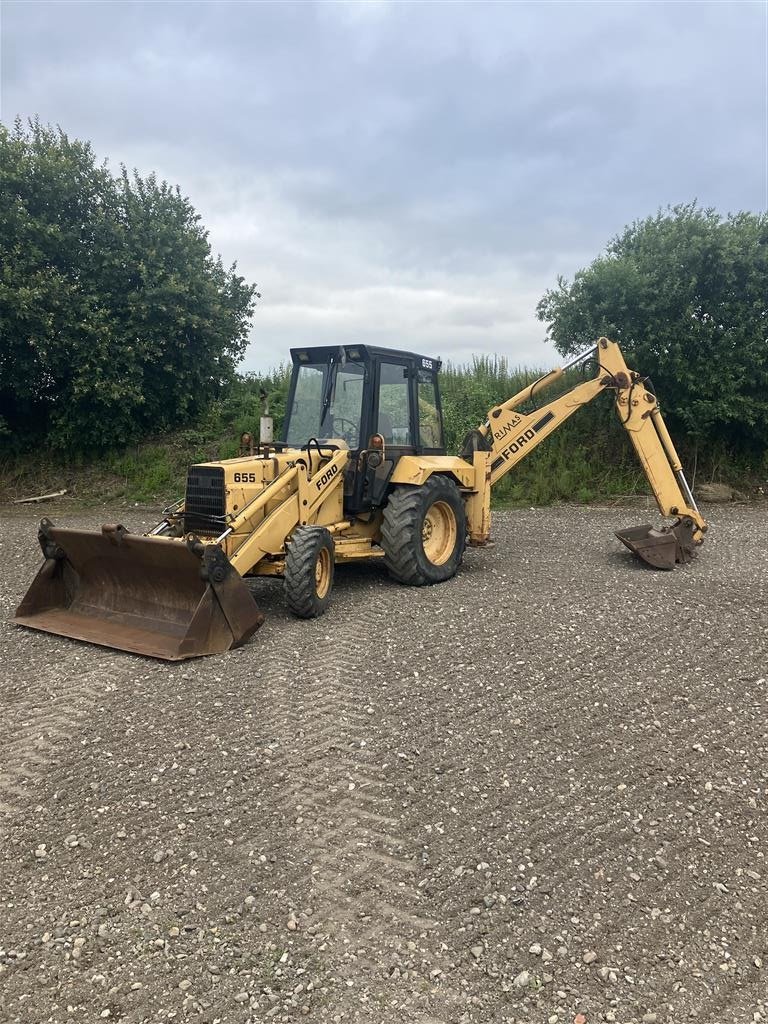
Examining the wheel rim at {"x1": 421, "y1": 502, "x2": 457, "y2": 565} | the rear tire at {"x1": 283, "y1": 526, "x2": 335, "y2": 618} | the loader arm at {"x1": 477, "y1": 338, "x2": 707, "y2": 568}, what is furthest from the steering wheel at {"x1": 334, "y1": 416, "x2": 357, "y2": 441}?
the loader arm at {"x1": 477, "y1": 338, "x2": 707, "y2": 568}

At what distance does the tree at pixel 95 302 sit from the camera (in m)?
14.5

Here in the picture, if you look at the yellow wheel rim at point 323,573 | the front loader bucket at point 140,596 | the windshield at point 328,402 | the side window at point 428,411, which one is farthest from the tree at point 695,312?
the front loader bucket at point 140,596

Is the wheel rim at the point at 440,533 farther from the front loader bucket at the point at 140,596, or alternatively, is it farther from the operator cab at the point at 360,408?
the front loader bucket at the point at 140,596

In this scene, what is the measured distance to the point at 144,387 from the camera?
53.7ft

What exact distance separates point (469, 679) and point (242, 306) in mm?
14222

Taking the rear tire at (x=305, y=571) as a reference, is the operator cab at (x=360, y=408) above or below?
above

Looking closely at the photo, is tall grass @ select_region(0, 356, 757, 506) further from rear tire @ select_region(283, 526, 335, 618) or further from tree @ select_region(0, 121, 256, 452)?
rear tire @ select_region(283, 526, 335, 618)

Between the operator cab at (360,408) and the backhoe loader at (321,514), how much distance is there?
0.05 ft

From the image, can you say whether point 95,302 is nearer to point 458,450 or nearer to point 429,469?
point 458,450

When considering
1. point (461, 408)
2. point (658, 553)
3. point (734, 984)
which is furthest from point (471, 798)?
point (461, 408)

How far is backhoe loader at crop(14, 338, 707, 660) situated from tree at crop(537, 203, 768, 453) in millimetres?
6221

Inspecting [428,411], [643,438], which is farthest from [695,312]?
[428,411]

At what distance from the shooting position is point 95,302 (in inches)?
590

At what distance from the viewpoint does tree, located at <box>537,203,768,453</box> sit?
14.3m
